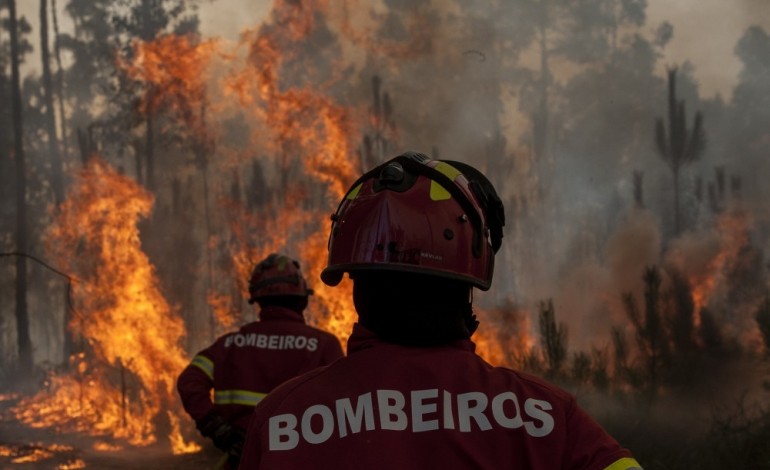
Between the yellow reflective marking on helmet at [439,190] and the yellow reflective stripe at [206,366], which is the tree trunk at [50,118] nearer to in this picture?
the yellow reflective stripe at [206,366]

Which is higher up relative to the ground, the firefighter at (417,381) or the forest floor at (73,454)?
the firefighter at (417,381)

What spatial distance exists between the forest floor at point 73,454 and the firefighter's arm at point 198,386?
3.44m

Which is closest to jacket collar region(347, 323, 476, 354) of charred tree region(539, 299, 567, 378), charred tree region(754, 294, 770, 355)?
charred tree region(754, 294, 770, 355)

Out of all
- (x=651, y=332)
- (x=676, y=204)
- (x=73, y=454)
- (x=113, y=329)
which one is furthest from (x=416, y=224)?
(x=113, y=329)

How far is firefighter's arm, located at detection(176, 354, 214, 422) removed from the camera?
14.5 feet

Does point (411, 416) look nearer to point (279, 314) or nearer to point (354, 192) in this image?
point (354, 192)

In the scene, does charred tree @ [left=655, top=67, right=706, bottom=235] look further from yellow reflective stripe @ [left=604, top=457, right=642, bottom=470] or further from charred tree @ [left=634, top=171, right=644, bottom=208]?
yellow reflective stripe @ [left=604, top=457, right=642, bottom=470]

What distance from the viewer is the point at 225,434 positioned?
4285 millimetres

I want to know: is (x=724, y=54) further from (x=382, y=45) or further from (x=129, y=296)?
(x=129, y=296)

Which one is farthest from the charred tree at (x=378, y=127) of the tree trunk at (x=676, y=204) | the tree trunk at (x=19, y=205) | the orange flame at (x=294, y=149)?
the tree trunk at (x=19, y=205)

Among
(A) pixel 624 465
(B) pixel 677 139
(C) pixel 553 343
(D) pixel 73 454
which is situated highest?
(B) pixel 677 139

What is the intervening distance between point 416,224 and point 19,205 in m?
19.1

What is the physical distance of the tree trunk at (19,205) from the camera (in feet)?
58.5

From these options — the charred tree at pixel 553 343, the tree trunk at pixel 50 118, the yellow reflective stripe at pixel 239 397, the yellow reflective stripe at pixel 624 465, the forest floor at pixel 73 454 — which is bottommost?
the forest floor at pixel 73 454
